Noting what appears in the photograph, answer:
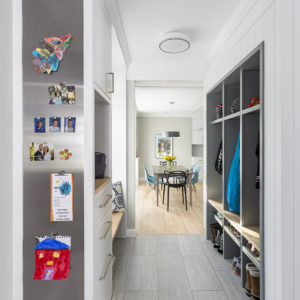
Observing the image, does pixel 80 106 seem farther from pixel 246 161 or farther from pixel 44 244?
pixel 246 161

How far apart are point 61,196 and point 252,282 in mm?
1756

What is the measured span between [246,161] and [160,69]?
2.06 m

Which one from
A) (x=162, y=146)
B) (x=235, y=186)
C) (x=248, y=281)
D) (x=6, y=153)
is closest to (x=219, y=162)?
(x=235, y=186)

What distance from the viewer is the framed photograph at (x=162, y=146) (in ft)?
28.1

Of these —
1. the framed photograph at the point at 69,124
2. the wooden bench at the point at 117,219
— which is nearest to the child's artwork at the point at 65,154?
the framed photograph at the point at 69,124

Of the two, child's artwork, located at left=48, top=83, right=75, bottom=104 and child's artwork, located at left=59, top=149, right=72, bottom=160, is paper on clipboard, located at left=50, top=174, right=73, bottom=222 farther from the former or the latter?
child's artwork, located at left=48, top=83, right=75, bottom=104

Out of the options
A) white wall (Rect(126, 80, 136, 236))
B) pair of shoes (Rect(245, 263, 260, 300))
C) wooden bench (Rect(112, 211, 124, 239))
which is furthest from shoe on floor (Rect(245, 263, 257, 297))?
white wall (Rect(126, 80, 136, 236))

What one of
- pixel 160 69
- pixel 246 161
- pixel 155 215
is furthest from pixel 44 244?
pixel 155 215

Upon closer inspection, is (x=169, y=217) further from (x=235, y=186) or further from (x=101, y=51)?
(x=101, y=51)

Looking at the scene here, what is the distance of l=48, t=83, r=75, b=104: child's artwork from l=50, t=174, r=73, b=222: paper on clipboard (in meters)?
0.43

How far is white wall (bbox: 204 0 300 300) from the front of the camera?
0.70 metres

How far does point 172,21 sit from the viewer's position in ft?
7.38
